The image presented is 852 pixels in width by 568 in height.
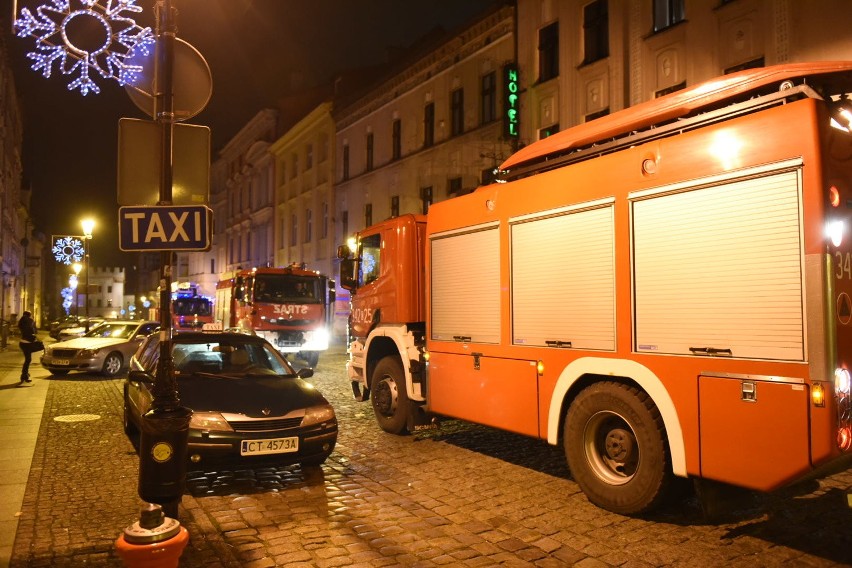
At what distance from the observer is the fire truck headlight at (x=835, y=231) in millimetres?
4294

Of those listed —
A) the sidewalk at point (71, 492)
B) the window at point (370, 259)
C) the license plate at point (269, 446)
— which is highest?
the window at point (370, 259)

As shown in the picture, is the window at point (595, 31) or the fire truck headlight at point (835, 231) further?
the window at point (595, 31)

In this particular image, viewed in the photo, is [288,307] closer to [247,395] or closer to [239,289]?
[239,289]

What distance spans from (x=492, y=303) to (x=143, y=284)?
126 m

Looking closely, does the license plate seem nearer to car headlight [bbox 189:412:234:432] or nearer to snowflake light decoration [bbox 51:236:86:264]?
car headlight [bbox 189:412:234:432]

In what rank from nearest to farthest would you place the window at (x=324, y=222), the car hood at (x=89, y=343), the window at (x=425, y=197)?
the car hood at (x=89, y=343) < the window at (x=425, y=197) < the window at (x=324, y=222)

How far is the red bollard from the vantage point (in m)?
3.45

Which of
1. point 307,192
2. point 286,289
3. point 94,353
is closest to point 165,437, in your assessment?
point 94,353

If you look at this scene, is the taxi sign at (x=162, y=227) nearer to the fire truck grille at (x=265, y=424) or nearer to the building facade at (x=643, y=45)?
the fire truck grille at (x=265, y=424)

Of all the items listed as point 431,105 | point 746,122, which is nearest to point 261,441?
point 746,122

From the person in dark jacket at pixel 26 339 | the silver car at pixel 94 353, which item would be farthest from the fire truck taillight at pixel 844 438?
the person in dark jacket at pixel 26 339

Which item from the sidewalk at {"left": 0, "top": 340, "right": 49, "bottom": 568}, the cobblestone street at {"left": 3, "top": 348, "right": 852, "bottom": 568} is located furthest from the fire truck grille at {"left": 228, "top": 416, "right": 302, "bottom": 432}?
the sidewalk at {"left": 0, "top": 340, "right": 49, "bottom": 568}

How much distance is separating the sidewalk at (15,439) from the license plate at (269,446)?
1.89 meters

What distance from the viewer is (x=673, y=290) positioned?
17.0 ft
